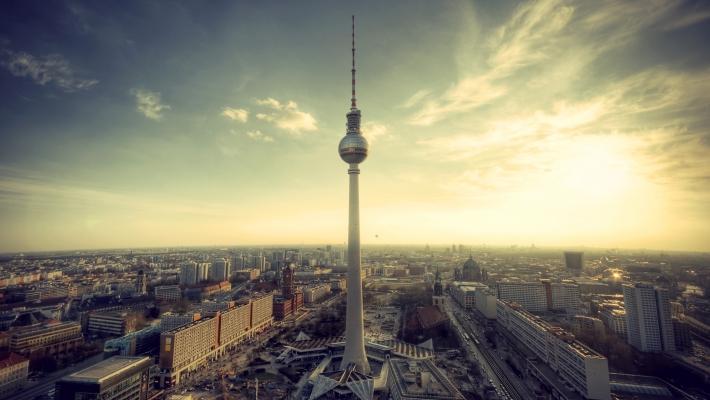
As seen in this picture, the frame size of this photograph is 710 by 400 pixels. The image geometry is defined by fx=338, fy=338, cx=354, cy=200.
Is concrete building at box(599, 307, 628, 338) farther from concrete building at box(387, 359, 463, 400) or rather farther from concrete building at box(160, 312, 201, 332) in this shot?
concrete building at box(160, 312, 201, 332)

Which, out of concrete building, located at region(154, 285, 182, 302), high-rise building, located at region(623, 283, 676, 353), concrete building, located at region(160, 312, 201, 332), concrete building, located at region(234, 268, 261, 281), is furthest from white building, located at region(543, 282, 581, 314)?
concrete building, located at region(234, 268, 261, 281)

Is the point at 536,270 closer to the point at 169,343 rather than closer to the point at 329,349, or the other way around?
the point at 329,349

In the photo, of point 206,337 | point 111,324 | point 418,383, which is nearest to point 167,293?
point 111,324

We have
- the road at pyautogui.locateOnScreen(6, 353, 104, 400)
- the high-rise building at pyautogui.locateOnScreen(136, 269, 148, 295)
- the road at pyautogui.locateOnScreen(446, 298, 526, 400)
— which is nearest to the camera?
the road at pyautogui.locateOnScreen(446, 298, 526, 400)

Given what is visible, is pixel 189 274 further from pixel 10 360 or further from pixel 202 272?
pixel 10 360

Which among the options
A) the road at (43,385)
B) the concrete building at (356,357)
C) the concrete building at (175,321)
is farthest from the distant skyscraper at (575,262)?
the road at (43,385)

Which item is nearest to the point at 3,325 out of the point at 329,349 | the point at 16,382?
the point at 16,382

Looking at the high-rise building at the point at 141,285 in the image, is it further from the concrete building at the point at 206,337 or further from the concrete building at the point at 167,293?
the concrete building at the point at 206,337
